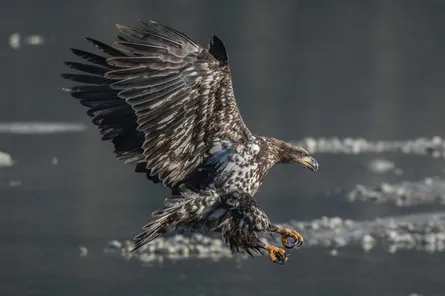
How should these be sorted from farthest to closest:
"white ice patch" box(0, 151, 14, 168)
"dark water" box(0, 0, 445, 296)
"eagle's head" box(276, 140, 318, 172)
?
"white ice patch" box(0, 151, 14, 168)
"dark water" box(0, 0, 445, 296)
"eagle's head" box(276, 140, 318, 172)

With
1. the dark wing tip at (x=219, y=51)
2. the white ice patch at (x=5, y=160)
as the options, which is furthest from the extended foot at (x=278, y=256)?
the white ice patch at (x=5, y=160)

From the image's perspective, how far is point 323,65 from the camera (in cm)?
2366

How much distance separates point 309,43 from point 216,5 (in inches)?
175

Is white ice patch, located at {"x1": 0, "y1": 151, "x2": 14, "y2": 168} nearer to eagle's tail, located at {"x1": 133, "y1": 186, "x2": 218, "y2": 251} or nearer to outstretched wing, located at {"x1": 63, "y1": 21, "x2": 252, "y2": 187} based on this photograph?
outstretched wing, located at {"x1": 63, "y1": 21, "x2": 252, "y2": 187}

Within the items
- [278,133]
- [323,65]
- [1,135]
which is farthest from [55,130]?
[323,65]

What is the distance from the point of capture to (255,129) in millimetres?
17266

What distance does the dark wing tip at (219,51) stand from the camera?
881cm

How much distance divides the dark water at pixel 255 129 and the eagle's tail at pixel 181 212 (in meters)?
1.97

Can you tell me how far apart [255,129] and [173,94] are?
332 inches

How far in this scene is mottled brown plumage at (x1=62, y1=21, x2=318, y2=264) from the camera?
28.8ft

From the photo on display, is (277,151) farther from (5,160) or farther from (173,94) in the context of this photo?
(5,160)

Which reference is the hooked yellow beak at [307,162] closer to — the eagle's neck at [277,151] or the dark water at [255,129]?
the eagle's neck at [277,151]

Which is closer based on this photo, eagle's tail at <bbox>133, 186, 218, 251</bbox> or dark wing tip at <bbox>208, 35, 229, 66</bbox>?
dark wing tip at <bbox>208, 35, 229, 66</bbox>

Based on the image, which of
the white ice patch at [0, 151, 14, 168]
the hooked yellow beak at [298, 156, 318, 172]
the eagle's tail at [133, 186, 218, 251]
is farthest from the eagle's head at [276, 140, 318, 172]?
the white ice patch at [0, 151, 14, 168]
